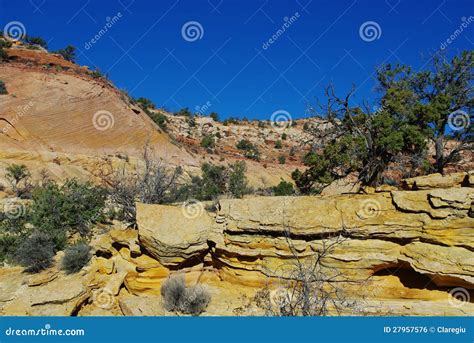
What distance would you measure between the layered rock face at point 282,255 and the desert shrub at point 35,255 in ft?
1.66

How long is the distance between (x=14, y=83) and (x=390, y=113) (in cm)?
2456

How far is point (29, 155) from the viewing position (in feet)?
74.3

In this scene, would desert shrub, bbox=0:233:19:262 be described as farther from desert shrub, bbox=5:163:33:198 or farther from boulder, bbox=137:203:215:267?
desert shrub, bbox=5:163:33:198

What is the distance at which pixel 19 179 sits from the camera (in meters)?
19.5

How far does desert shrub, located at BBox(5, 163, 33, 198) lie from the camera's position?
62.1 ft

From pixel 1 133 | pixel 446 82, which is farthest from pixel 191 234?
pixel 1 133

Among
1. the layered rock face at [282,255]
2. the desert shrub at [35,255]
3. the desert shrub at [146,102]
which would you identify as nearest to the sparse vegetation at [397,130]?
the layered rock face at [282,255]

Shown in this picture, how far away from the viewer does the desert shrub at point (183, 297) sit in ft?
24.9

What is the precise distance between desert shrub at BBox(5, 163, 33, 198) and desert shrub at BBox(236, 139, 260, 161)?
21.0 m

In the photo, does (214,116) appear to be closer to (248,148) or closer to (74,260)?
(248,148)

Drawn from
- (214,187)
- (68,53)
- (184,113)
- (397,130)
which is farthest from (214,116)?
(397,130)

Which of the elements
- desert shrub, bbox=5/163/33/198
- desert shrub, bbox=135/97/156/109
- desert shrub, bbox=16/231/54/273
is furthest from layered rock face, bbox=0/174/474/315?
desert shrub, bbox=135/97/156/109

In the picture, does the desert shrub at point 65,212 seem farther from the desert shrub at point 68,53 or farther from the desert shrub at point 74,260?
the desert shrub at point 68,53

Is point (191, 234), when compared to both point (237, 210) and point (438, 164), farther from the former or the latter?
point (438, 164)
